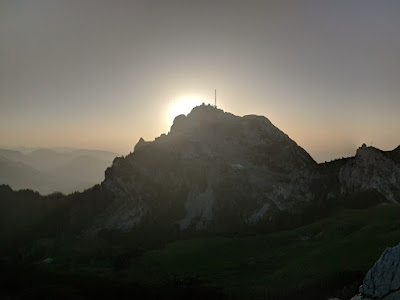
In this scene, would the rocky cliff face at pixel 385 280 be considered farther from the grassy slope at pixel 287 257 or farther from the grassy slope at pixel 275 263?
the grassy slope at pixel 287 257

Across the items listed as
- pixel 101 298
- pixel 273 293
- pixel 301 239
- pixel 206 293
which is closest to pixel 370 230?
pixel 301 239

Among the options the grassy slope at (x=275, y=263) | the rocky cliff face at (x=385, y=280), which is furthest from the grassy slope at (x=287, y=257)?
the rocky cliff face at (x=385, y=280)

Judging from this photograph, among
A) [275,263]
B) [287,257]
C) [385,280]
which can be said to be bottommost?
[275,263]

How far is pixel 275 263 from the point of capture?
517 ft

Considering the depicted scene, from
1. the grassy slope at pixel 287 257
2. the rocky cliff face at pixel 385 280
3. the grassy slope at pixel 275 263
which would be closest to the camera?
the rocky cliff face at pixel 385 280

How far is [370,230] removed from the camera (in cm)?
15275

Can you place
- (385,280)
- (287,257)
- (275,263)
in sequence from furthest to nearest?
1. (287,257)
2. (275,263)
3. (385,280)

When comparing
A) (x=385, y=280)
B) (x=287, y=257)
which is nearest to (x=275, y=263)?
(x=287, y=257)

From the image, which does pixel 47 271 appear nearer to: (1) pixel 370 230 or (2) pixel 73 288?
(2) pixel 73 288

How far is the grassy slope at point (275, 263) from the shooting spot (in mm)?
123000

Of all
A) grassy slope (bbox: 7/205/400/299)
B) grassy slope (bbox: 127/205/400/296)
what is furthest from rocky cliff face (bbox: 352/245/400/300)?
grassy slope (bbox: 127/205/400/296)

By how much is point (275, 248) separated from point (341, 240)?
112 feet

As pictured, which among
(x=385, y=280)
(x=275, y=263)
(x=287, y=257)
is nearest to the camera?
(x=385, y=280)

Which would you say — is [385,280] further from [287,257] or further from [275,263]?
[287,257]
